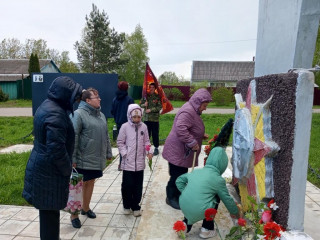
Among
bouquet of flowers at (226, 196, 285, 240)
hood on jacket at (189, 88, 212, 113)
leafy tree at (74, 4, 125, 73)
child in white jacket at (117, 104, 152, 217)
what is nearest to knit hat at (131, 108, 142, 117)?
child in white jacket at (117, 104, 152, 217)

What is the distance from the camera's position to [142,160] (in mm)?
3572

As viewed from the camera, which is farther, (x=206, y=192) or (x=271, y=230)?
(x=206, y=192)

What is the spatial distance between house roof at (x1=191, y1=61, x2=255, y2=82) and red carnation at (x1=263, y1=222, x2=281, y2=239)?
41819mm

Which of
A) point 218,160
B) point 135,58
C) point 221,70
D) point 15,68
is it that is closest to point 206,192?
point 218,160

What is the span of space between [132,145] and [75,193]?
33.4 inches

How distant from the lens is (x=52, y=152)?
237cm

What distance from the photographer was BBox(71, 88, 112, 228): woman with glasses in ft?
10.7

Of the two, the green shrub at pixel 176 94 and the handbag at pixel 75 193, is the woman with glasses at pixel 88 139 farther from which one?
the green shrub at pixel 176 94

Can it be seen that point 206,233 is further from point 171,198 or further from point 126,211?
point 126,211

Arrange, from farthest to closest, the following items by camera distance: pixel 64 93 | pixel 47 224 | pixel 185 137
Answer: pixel 185 137 → pixel 47 224 → pixel 64 93

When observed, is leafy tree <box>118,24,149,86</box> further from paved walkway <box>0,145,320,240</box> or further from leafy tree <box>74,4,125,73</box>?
paved walkway <box>0,145,320,240</box>

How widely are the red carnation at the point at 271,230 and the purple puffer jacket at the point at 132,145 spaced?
6.06 feet

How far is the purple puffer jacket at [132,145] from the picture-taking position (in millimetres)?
3510

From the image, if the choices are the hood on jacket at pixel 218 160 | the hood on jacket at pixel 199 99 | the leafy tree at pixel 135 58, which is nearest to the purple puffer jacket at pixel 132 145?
the hood on jacket at pixel 199 99
